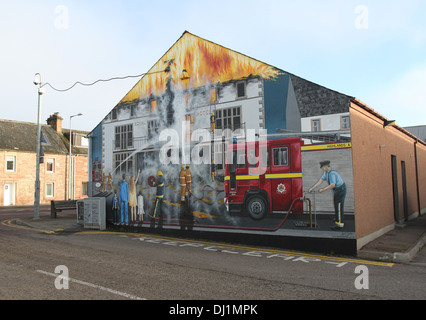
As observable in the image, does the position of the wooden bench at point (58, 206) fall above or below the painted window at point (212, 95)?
below

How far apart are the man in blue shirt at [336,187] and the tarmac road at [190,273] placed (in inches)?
45.7

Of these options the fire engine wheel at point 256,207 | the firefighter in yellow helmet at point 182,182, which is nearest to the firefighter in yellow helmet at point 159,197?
the firefighter in yellow helmet at point 182,182

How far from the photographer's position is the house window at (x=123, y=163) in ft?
47.8

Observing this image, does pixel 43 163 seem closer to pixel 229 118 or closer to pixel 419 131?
pixel 229 118

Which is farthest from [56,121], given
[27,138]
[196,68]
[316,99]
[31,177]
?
[316,99]

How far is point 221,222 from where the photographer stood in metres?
11.8

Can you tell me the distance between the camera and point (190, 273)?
7.11 metres

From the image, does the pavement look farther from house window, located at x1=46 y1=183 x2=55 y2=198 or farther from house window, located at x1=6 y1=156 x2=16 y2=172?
house window, located at x1=46 y1=183 x2=55 y2=198

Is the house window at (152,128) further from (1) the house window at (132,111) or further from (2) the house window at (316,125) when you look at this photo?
(2) the house window at (316,125)

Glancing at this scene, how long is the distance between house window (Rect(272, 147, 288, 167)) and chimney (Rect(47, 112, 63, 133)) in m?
35.2

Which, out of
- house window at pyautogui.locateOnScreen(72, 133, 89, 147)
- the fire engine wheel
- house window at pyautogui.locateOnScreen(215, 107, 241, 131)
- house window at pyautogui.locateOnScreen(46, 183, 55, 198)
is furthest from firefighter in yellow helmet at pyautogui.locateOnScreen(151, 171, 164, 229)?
house window at pyautogui.locateOnScreen(72, 133, 89, 147)
